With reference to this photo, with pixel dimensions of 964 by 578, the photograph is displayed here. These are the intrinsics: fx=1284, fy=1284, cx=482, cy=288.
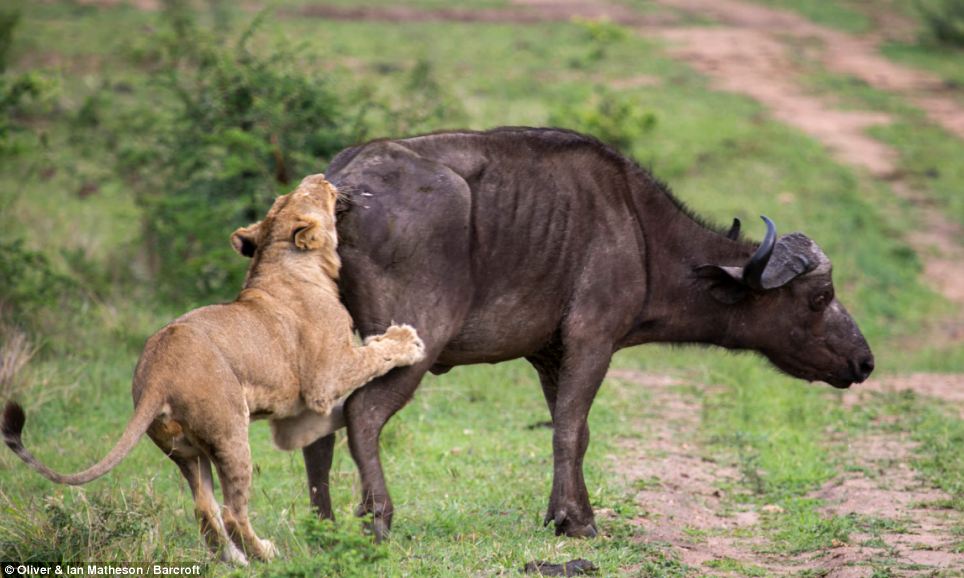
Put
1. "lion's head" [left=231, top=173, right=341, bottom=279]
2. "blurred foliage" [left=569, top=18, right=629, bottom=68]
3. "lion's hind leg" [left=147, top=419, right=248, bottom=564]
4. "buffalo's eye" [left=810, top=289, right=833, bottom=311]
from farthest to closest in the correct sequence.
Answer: "blurred foliage" [left=569, top=18, right=629, bottom=68] < "buffalo's eye" [left=810, top=289, right=833, bottom=311] < "lion's head" [left=231, top=173, right=341, bottom=279] < "lion's hind leg" [left=147, top=419, right=248, bottom=564]

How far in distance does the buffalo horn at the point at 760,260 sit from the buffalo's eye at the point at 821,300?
50 centimetres

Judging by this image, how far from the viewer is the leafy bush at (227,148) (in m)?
11.7

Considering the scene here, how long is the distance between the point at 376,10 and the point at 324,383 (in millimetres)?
21930

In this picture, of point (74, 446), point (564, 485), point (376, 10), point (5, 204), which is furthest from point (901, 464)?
point (376, 10)

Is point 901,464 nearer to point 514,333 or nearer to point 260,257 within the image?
point 514,333

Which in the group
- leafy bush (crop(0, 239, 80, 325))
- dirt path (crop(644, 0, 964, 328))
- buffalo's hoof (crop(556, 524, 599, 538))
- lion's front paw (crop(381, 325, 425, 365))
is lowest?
dirt path (crop(644, 0, 964, 328))

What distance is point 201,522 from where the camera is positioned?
20.3ft

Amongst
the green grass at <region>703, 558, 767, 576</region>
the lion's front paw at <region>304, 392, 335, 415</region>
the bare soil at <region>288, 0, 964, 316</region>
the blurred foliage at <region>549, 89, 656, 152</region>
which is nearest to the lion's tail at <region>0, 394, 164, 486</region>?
the lion's front paw at <region>304, 392, 335, 415</region>

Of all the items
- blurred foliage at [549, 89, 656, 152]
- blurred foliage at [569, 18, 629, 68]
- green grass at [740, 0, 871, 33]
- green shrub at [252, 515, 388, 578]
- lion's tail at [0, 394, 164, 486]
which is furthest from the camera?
green grass at [740, 0, 871, 33]

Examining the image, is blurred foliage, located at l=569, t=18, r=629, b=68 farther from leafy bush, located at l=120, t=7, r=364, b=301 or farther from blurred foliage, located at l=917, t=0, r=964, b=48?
leafy bush, located at l=120, t=7, r=364, b=301

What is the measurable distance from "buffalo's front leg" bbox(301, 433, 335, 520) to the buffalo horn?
2.51 m

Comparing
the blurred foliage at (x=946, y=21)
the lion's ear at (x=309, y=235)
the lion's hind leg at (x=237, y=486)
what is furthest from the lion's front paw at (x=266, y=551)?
the blurred foliage at (x=946, y=21)

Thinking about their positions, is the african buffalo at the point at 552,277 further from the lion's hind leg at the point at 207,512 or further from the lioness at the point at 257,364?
the lion's hind leg at the point at 207,512

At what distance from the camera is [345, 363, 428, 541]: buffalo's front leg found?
6574 millimetres
